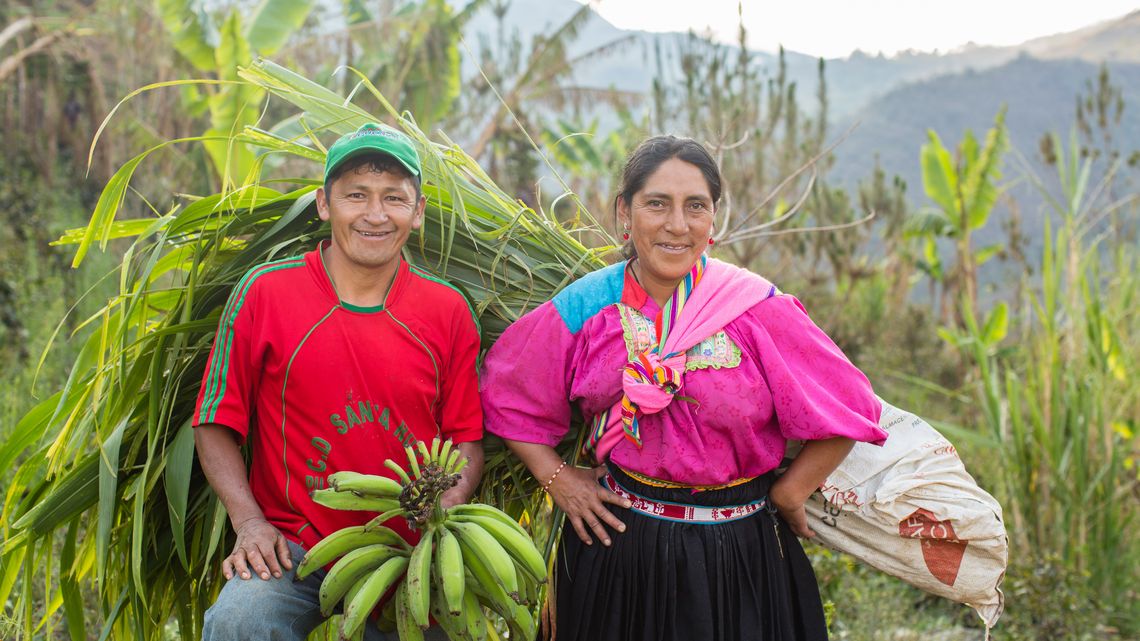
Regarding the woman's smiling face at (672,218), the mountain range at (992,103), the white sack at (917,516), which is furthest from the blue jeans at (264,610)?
→ the mountain range at (992,103)

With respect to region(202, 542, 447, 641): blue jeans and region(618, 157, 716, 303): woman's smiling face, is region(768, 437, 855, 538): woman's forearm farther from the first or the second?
region(202, 542, 447, 641): blue jeans

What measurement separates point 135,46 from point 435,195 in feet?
33.3

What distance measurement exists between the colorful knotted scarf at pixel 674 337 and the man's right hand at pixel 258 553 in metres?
0.77

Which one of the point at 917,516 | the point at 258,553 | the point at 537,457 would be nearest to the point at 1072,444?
the point at 917,516

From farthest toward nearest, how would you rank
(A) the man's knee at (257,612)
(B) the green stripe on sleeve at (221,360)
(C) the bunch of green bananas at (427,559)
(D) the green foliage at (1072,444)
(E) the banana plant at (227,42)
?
(E) the banana plant at (227,42) → (D) the green foliage at (1072,444) → (B) the green stripe on sleeve at (221,360) → (A) the man's knee at (257,612) → (C) the bunch of green bananas at (427,559)

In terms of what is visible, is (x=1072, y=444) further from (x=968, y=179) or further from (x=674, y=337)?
(x=968, y=179)

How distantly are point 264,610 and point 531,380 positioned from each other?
0.78m

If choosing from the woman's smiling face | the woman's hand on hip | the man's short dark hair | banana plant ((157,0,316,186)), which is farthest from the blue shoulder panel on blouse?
banana plant ((157,0,316,186))

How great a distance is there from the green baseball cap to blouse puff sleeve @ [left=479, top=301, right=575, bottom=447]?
1.54ft

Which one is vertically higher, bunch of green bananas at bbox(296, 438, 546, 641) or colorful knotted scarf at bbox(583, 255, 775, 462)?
colorful knotted scarf at bbox(583, 255, 775, 462)

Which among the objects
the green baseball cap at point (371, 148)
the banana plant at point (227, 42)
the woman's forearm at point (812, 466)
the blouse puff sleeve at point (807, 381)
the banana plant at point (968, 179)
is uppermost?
the banana plant at point (227, 42)

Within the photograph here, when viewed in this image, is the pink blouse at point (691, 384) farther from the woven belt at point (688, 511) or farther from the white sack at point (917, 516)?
the white sack at point (917, 516)

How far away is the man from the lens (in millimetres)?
2125

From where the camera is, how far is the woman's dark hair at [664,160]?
7.47ft
